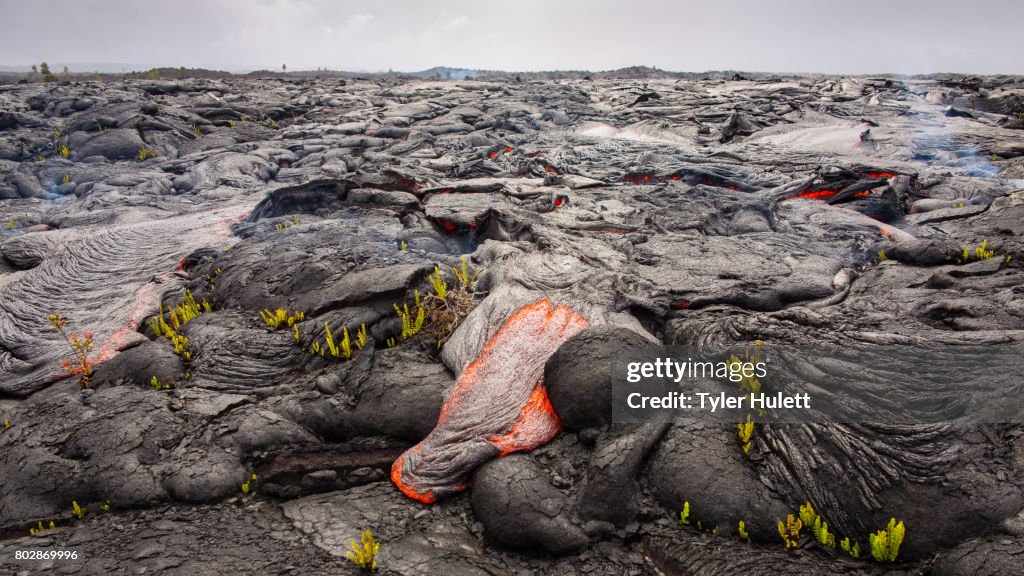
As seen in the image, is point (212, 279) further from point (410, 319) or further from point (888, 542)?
point (888, 542)

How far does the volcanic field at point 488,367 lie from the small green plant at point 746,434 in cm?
6

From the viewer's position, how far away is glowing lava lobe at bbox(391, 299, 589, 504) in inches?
173

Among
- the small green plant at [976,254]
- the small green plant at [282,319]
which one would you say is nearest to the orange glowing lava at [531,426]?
the small green plant at [282,319]

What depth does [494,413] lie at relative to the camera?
15.8ft

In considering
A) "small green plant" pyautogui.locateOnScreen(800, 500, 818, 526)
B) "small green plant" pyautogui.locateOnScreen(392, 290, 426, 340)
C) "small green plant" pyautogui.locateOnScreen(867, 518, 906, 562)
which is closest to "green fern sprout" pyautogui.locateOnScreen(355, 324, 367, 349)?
"small green plant" pyautogui.locateOnScreen(392, 290, 426, 340)

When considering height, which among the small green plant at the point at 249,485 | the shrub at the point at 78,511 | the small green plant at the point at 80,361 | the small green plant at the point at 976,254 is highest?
the small green plant at the point at 976,254

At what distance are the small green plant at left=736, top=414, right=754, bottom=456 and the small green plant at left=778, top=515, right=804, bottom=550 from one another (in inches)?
23.2

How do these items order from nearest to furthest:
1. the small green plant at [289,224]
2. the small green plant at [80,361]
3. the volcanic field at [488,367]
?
the volcanic field at [488,367] → the small green plant at [80,361] → the small green plant at [289,224]

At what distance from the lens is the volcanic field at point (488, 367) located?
12.0ft

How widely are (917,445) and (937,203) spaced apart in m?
9.00

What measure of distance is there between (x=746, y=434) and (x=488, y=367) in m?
2.62

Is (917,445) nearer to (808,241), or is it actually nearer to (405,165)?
(808,241)

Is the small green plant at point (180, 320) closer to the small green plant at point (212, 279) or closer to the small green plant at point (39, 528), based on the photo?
the small green plant at point (212, 279)

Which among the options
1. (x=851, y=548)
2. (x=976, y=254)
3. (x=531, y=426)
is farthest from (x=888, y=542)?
(x=976, y=254)
